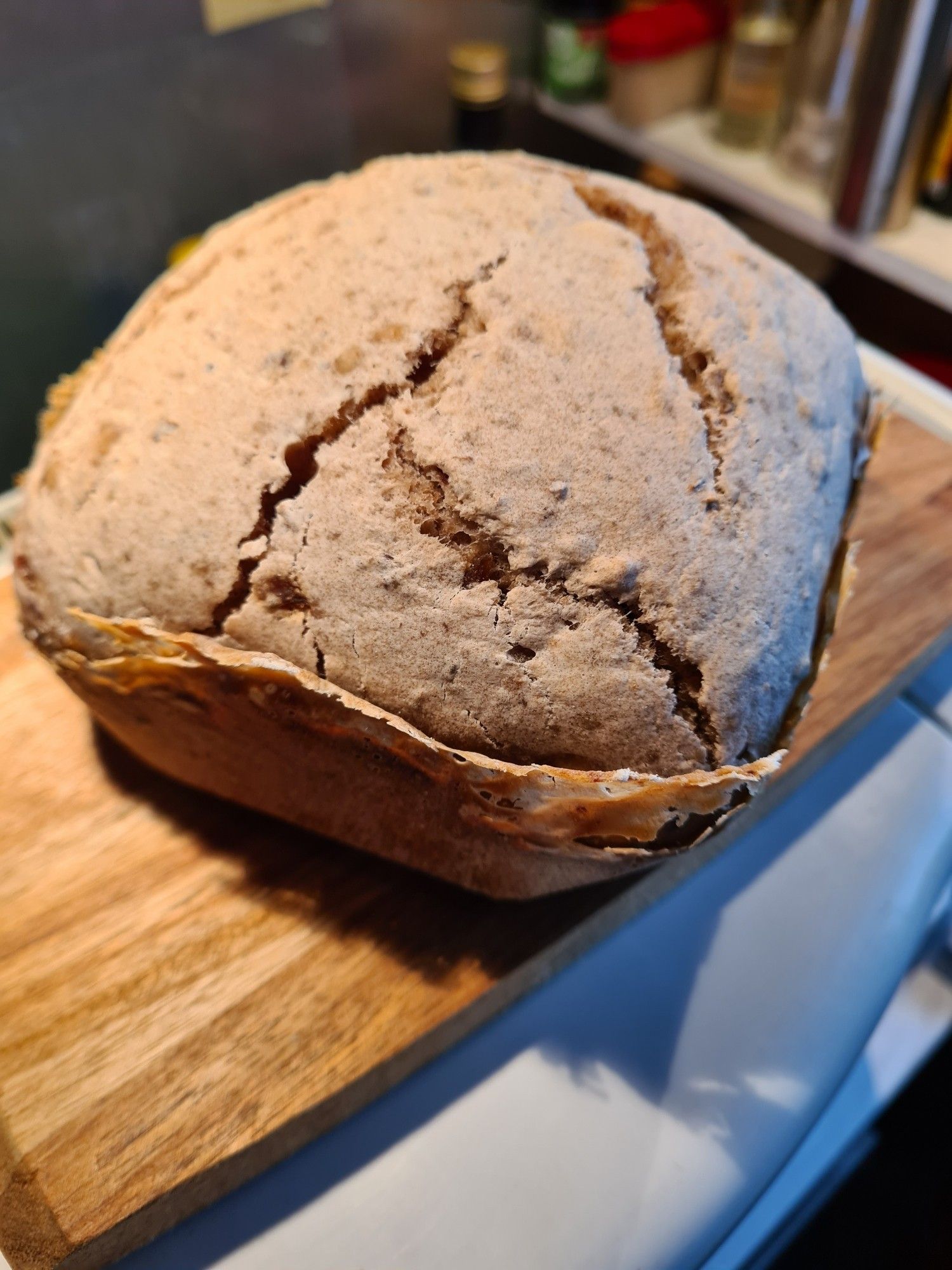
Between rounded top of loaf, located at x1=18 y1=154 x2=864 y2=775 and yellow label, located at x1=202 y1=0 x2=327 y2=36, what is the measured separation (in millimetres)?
816

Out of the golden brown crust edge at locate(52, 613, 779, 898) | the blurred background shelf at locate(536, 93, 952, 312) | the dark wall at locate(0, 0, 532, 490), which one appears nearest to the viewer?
the golden brown crust edge at locate(52, 613, 779, 898)

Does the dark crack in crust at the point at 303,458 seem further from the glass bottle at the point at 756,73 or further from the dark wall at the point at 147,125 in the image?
the glass bottle at the point at 756,73

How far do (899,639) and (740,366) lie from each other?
388mm

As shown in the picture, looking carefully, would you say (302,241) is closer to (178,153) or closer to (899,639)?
(899,639)

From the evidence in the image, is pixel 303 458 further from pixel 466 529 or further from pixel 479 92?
pixel 479 92

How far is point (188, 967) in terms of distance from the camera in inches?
27.6

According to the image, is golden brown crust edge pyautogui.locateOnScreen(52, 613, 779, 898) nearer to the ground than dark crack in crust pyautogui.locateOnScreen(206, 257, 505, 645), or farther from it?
nearer to the ground

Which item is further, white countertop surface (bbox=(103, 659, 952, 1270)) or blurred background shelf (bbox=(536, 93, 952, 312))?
blurred background shelf (bbox=(536, 93, 952, 312))

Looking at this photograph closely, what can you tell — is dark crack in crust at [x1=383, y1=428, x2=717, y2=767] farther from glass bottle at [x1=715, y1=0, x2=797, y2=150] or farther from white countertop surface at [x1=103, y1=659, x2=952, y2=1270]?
glass bottle at [x1=715, y1=0, x2=797, y2=150]

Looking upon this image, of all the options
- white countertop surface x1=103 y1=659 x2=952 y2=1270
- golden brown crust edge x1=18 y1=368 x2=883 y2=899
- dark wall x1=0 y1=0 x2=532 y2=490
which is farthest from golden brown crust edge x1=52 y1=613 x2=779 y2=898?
dark wall x1=0 y1=0 x2=532 y2=490

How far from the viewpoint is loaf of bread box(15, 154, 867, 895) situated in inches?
22.8

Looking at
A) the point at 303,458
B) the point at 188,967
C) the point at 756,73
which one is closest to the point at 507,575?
the point at 303,458

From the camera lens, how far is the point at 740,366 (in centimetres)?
65

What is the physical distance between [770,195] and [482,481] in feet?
3.97
